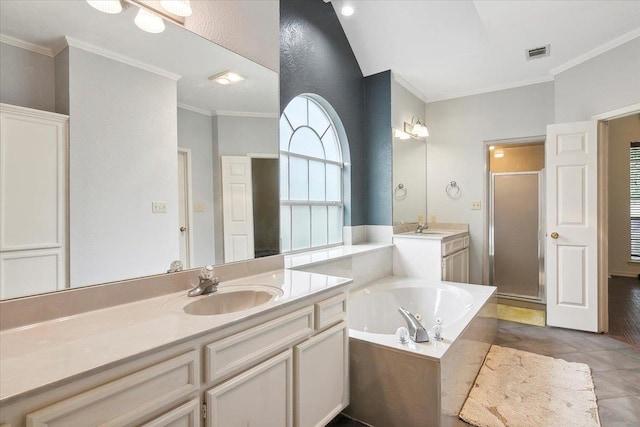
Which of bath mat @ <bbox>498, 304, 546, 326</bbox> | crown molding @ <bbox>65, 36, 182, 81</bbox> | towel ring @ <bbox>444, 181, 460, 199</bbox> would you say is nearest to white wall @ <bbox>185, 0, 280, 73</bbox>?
crown molding @ <bbox>65, 36, 182, 81</bbox>

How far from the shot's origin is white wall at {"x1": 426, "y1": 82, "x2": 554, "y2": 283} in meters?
3.85

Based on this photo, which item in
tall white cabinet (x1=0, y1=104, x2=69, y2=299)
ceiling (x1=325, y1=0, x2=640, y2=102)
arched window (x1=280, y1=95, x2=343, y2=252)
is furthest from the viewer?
arched window (x1=280, y1=95, x2=343, y2=252)

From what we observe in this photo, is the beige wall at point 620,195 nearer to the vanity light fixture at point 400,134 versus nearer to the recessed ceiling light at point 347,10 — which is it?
the vanity light fixture at point 400,134

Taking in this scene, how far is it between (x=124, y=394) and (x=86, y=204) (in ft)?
2.47

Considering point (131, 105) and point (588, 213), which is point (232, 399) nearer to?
point (131, 105)

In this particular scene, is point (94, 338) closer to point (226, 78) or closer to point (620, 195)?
point (226, 78)

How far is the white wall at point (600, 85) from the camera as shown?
273 cm

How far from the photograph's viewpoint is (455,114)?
430 cm

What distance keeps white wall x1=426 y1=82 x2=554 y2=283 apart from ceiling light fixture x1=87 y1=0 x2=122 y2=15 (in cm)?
Answer: 390

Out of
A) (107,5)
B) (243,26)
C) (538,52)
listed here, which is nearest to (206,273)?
(107,5)

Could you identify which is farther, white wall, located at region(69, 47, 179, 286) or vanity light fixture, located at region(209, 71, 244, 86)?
vanity light fixture, located at region(209, 71, 244, 86)

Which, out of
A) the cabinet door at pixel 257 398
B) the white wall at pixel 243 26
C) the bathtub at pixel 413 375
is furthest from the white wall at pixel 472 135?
the cabinet door at pixel 257 398

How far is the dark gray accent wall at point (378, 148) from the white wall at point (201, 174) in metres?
2.27

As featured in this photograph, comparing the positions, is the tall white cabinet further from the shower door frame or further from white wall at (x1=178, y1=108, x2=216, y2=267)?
the shower door frame
